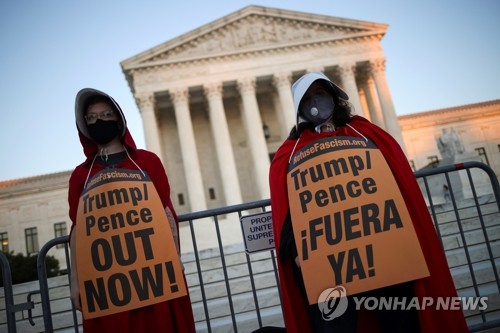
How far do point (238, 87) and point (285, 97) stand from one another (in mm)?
3555

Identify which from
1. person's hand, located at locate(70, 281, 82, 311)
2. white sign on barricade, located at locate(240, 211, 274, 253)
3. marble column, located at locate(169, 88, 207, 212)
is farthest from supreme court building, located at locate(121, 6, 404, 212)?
person's hand, located at locate(70, 281, 82, 311)

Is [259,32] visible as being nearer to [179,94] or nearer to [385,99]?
[179,94]

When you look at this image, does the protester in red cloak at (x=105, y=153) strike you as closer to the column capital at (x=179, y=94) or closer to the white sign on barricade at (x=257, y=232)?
the white sign on barricade at (x=257, y=232)

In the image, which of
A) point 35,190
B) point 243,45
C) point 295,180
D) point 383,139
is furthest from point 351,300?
point 35,190

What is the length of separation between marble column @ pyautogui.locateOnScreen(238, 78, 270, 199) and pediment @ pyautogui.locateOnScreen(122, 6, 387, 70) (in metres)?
2.89

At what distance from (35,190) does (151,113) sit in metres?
23.2

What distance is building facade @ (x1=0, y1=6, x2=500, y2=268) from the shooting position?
25.8 metres

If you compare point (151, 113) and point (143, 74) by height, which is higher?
point (143, 74)

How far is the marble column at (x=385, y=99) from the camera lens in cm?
2686

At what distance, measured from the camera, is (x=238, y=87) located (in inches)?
1070

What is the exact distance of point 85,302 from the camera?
2.71 metres

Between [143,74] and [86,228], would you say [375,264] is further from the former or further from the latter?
[143,74]

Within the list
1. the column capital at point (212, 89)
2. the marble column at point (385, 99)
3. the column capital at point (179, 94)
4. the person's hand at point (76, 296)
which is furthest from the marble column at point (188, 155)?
the person's hand at point (76, 296)

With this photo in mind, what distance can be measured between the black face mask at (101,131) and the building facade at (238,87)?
2152 centimetres
